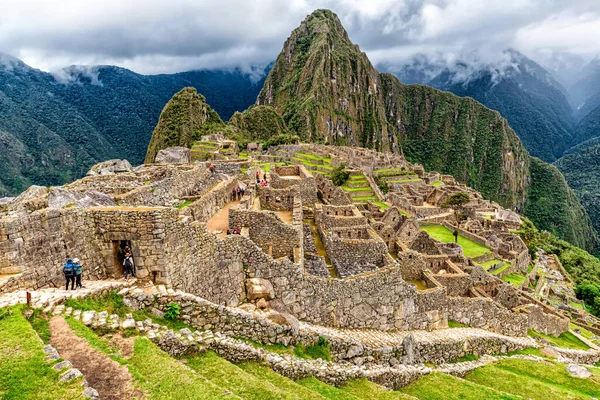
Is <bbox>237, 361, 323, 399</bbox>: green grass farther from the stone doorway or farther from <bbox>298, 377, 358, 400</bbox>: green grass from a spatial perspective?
the stone doorway

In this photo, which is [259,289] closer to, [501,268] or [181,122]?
[501,268]

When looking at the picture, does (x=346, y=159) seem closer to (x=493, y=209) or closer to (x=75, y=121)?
(x=493, y=209)

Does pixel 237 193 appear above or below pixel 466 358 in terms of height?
above

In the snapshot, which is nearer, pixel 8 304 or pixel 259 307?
pixel 8 304

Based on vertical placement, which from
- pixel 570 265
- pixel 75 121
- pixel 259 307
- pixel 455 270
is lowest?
pixel 570 265

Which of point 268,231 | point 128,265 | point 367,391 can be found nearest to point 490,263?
point 268,231

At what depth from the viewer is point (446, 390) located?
12453 millimetres

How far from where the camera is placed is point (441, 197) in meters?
62.1

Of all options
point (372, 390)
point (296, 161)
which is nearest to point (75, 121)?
point (296, 161)

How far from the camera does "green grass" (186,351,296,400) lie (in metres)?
7.40

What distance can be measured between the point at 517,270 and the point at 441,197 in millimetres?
22771

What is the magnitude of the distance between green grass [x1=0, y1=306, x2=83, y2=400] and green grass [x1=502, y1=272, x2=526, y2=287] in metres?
37.8

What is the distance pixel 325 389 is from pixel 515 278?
3513 centimetres

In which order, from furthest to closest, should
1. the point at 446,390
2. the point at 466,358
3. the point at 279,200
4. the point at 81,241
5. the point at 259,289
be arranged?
the point at 279,200
the point at 466,358
the point at 259,289
the point at 446,390
the point at 81,241
